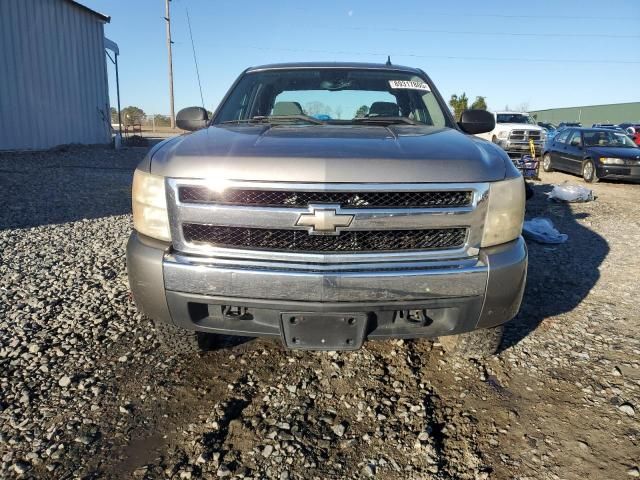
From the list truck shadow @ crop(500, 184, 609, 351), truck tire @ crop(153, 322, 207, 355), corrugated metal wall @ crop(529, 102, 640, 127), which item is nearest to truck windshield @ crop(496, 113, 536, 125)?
truck shadow @ crop(500, 184, 609, 351)

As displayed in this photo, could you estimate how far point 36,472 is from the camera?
6.21 ft

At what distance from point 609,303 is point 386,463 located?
2.95 meters

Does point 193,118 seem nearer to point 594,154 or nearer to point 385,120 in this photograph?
point 385,120

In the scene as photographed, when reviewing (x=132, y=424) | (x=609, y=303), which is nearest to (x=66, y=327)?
(x=132, y=424)

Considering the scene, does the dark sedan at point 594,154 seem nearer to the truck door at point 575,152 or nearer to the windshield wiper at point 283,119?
the truck door at point 575,152

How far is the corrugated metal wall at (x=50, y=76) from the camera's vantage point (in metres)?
12.5

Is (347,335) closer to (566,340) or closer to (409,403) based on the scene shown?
(409,403)

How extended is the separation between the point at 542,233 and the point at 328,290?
4.72 metres

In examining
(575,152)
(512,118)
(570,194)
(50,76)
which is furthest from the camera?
(512,118)

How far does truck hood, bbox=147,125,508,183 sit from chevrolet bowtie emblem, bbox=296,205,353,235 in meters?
0.13

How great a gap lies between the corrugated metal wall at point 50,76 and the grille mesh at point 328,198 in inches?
528

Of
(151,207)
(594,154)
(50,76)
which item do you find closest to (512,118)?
(594,154)

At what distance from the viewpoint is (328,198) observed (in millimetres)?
2086

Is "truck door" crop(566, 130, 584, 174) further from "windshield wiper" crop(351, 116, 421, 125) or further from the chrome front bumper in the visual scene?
the chrome front bumper
